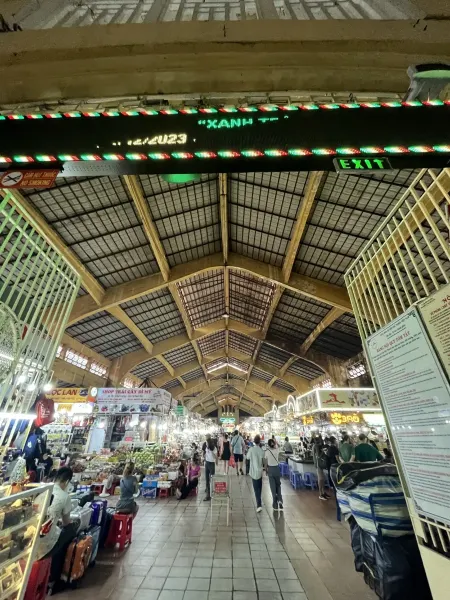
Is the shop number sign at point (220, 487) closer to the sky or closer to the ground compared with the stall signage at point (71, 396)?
closer to the ground

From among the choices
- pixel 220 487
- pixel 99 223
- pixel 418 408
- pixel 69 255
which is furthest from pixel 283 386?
pixel 418 408

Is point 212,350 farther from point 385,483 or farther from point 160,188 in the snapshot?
point 385,483

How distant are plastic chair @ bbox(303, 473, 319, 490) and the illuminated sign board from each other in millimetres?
10277

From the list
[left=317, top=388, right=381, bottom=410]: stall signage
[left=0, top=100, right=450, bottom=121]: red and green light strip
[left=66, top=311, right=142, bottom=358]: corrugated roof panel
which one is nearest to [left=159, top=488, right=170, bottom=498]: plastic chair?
[left=317, top=388, right=381, bottom=410]: stall signage

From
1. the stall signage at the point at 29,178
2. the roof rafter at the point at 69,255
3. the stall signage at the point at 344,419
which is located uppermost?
the roof rafter at the point at 69,255

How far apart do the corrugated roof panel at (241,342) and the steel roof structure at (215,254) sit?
2.04 feet

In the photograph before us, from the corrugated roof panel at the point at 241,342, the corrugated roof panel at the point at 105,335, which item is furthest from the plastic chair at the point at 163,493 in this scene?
the corrugated roof panel at the point at 241,342

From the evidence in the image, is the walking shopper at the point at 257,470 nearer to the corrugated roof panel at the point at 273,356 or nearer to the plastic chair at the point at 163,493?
the plastic chair at the point at 163,493

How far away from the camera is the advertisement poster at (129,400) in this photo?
38.3ft

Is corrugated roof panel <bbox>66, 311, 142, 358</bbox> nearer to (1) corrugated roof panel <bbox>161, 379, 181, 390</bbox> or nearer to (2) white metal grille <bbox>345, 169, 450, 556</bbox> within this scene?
(1) corrugated roof panel <bbox>161, 379, 181, 390</bbox>

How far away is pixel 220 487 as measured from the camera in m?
5.87

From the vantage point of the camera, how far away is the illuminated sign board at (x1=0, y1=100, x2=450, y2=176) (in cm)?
199

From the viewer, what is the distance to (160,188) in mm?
7770

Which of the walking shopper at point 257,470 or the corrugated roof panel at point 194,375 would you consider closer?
the walking shopper at point 257,470
